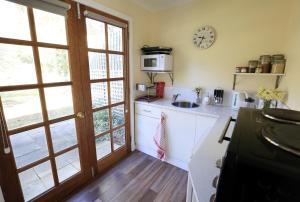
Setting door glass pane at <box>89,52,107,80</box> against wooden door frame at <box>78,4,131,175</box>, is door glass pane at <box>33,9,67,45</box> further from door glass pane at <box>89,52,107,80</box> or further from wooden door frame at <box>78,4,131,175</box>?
door glass pane at <box>89,52,107,80</box>

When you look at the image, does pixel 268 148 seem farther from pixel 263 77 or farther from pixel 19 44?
pixel 263 77

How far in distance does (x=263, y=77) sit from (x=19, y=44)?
2.71 meters

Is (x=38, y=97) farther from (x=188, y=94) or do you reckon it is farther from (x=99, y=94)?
(x=188, y=94)

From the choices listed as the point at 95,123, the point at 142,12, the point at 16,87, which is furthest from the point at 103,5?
the point at 95,123

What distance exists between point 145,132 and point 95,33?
1659mm

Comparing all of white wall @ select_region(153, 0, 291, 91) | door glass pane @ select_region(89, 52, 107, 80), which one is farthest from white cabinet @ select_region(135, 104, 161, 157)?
door glass pane @ select_region(89, 52, 107, 80)

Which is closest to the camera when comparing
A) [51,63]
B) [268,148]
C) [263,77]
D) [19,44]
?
[268,148]

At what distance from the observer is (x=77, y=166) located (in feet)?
6.24

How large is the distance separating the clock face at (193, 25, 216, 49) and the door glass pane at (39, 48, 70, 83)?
1.86 m

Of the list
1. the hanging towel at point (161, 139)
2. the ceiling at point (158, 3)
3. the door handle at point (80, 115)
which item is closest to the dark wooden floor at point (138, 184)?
the hanging towel at point (161, 139)

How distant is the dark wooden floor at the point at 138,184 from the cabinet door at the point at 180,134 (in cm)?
25

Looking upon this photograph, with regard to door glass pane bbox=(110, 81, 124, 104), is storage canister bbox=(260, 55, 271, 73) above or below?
above

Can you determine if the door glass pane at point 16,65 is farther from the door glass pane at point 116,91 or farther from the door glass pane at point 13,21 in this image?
the door glass pane at point 116,91

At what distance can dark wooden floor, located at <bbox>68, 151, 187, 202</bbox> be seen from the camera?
5.80 feet
